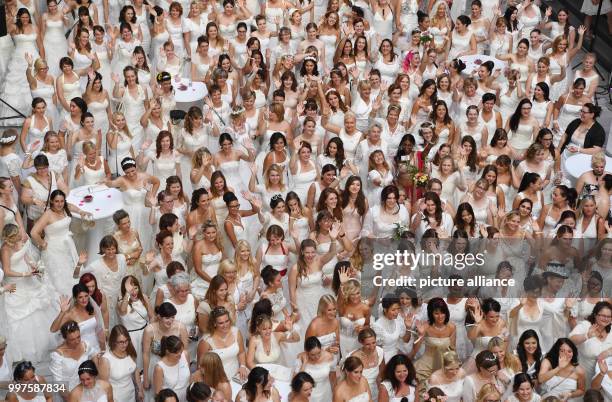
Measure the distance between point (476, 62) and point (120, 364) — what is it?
641 centimetres

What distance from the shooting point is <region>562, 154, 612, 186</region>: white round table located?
1041 centimetres

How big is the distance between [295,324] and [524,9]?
6.74 meters

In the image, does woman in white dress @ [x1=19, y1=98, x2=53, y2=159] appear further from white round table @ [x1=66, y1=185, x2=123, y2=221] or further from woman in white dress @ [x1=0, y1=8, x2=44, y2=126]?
woman in white dress @ [x1=0, y1=8, x2=44, y2=126]

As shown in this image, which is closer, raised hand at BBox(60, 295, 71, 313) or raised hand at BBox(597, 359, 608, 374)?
raised hand at BBox(597, 359, 608, 374)

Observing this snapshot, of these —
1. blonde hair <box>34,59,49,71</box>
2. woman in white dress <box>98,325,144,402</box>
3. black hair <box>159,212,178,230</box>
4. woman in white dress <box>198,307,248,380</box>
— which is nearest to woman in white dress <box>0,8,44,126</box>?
blonde hair <box>34,59,49,71</box>

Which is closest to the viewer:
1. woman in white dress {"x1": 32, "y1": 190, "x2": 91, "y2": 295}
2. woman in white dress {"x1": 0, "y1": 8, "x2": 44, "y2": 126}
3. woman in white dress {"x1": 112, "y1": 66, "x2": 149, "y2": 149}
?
woman in white dress {"x1": 32, "y1": 190, "x2": 91, "y2": 295}

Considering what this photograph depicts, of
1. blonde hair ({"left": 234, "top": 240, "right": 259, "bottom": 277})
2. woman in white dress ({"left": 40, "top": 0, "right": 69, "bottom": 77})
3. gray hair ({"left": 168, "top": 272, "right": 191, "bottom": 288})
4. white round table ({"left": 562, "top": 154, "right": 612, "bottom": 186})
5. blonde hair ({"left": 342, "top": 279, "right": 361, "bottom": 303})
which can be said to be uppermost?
woman in white dress ({"left": 40, "top": 0, "right": 69, "bottom": 77})

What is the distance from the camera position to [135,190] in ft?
32.3

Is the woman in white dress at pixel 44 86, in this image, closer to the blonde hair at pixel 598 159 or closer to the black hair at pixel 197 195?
the black hair at pixel 197 195

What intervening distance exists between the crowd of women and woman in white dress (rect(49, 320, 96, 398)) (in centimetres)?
2

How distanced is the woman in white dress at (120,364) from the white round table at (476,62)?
597 cm

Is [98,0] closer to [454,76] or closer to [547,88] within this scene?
[454,76]

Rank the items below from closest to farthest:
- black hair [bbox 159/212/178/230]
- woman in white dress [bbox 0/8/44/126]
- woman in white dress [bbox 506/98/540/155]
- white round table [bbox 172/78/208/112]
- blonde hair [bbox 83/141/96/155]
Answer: black hair [bbox 159/212/178/230], blonde hair [bbox 83/141/96/155], woman in white dress [bbox 506/98/540/155], white round table [bbox 172/78/208/112], woman in white dress [bbox 0/8/44/126]

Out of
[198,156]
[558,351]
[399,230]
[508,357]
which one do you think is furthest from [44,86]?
[558,351]
